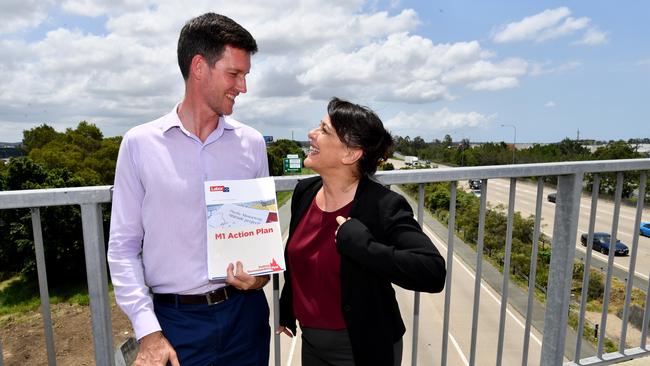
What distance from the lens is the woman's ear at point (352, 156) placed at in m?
1.93

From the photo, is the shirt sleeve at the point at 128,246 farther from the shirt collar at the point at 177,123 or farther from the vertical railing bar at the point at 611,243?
the vertical railing bar at the point at 611,243

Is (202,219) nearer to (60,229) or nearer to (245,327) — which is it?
(245,327)

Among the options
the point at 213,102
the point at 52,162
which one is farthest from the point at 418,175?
the point at 52,162

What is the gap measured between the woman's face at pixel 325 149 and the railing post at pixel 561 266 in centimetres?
167

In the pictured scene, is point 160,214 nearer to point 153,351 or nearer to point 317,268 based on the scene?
point 153,351

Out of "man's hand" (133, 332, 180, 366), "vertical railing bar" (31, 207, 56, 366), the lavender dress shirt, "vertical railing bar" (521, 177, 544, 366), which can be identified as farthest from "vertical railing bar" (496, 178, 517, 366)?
"vertical railing bar" (31, 207, 56, 366)

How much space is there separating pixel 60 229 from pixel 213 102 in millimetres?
30212

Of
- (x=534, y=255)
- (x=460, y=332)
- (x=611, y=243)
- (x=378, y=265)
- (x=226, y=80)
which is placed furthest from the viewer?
(x=460, y=332)

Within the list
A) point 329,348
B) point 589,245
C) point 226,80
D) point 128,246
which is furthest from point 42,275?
point 589,245

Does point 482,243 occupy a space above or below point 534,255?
above

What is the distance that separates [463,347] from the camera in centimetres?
2412

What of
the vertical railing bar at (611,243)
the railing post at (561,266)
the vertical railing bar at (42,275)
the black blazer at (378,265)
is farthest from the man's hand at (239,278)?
the vertical railing bar at (611,243)

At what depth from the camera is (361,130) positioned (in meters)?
A: 1.91

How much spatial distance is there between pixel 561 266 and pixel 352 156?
5.80ft
